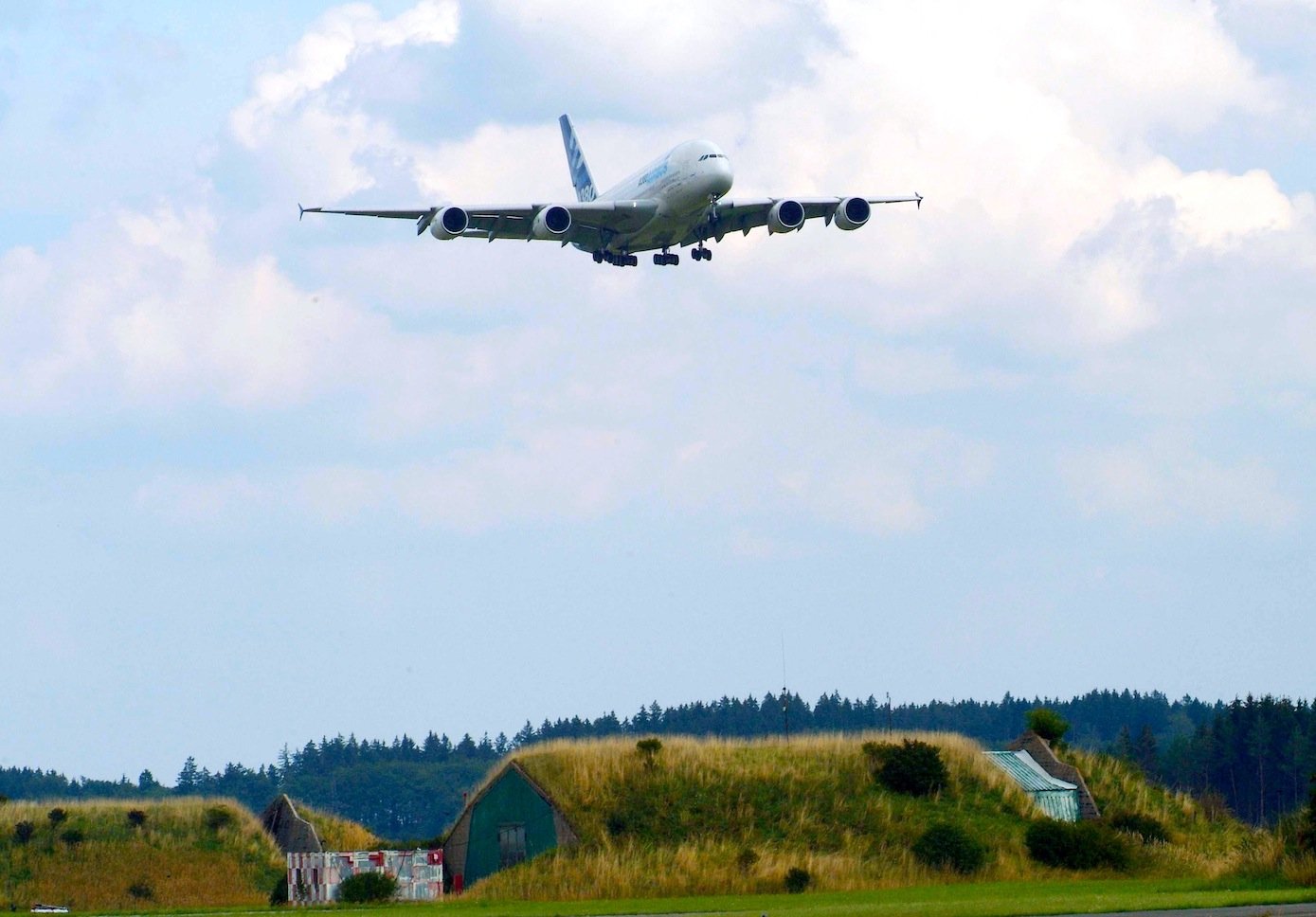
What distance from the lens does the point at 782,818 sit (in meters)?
47.9

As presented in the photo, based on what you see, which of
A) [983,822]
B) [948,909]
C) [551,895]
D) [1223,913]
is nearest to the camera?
[1223,913]

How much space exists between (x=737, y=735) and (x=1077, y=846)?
4972cm

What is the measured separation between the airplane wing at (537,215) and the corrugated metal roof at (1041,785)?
74.9ft

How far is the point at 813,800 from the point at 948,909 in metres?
18.8

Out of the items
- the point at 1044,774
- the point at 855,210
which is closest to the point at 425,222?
the point at 855,210

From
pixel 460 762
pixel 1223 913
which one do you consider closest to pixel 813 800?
pixel 1223 913

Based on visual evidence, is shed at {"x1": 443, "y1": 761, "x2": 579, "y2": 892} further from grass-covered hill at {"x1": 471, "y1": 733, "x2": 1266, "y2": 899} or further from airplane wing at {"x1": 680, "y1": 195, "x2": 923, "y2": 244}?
airplane wing at {"x1": 680, "y1": 195, "x2": 923, "y2": 244}

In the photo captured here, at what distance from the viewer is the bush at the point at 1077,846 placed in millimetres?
44281

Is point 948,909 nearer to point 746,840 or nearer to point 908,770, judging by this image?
point 746,840

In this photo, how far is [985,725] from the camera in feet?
604

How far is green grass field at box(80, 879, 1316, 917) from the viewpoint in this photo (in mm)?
29734

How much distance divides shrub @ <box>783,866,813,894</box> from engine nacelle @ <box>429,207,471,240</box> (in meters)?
28.5

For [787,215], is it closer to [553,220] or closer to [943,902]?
[553,220]

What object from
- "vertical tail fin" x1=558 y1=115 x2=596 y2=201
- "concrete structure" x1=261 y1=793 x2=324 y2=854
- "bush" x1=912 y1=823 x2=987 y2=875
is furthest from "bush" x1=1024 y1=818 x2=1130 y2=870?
"vertical tail fin" x1=558 y1=115 x2=596 y2=201
